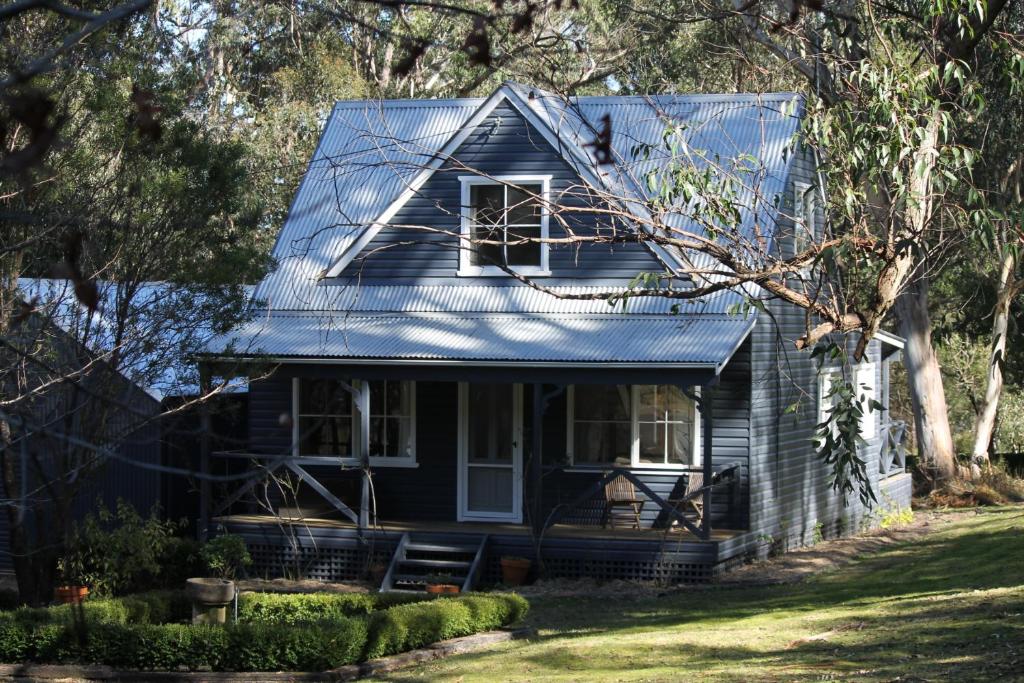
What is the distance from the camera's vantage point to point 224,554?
58.1 feet

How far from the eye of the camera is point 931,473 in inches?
1188

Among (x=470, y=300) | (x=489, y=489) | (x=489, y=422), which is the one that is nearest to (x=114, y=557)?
(x=489, y=489)

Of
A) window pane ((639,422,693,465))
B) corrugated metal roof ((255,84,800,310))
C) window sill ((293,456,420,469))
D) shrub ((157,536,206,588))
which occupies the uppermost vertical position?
corrugated metal roof ((255,84,800,310))

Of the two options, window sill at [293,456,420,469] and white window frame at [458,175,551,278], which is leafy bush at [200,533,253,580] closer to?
window sill at [293,456,420,469]

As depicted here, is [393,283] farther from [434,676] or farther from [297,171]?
[297,171]

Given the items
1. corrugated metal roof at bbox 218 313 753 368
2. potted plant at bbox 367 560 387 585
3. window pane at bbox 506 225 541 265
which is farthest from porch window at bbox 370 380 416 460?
window pane at bbox 506 225 541 265

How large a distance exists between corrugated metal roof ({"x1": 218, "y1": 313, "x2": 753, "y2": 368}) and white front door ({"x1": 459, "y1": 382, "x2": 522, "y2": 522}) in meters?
1.00

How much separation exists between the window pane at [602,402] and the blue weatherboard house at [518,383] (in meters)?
0.03

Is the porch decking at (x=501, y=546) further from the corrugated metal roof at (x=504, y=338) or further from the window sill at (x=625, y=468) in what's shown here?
the corrugated metal roof at (x=504, y=338)

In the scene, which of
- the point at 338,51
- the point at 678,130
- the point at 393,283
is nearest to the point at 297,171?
the point at 338,51

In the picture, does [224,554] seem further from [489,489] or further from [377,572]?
[489,489]

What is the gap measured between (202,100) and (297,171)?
7.03 metres

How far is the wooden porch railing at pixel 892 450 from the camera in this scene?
24.3 metres

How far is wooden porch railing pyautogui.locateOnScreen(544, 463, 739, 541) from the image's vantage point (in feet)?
56.3
